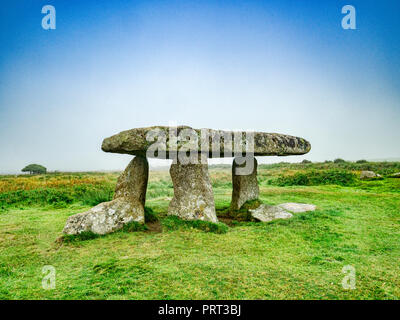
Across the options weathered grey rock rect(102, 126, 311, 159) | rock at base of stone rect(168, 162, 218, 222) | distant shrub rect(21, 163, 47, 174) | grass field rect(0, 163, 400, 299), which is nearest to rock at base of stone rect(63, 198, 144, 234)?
grass field rect(0, 163, 400, 299)

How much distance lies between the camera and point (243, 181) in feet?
29.3

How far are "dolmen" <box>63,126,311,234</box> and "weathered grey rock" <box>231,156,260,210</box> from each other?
1.25m

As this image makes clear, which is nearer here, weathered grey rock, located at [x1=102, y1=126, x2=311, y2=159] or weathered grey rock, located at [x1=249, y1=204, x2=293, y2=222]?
weathered grey rock, located at [x1=102, y1=126, x2=311, y2=159]

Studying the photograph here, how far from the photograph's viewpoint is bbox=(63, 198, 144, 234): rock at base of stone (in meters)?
6.20

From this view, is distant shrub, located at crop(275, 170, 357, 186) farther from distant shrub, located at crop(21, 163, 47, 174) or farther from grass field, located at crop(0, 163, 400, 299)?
distant shrub, located at crop(21, 163, 47, 174)

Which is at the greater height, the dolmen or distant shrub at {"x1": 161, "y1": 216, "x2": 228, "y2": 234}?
the dolmen

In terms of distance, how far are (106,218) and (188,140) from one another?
2.78m

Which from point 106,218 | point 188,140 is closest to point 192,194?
point 188,140

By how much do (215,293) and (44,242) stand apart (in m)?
4.52

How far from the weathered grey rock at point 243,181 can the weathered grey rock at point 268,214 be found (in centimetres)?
74

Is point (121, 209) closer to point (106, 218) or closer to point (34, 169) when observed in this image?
point (106, 218)
